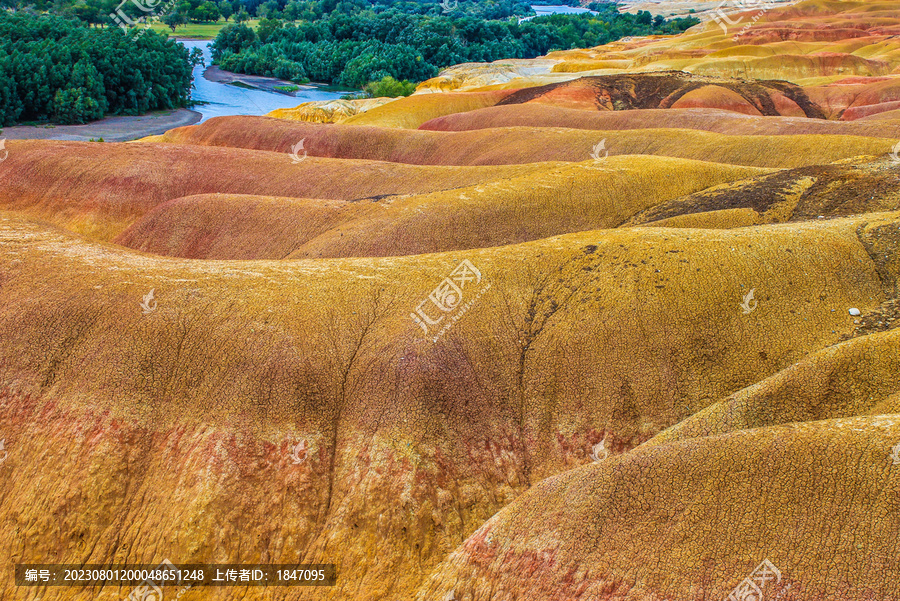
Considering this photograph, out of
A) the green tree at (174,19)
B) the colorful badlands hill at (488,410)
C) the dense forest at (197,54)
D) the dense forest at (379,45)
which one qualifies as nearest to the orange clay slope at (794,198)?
the colorful badlands hill at (488,410)

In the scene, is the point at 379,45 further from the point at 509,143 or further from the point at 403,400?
the point at 403,400

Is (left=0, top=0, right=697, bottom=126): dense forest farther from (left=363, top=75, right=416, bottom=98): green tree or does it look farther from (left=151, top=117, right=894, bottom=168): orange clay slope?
(left=151, top=117, right=894, bottom=168): orange clay slope

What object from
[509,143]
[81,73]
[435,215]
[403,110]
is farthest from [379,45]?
[435,215]

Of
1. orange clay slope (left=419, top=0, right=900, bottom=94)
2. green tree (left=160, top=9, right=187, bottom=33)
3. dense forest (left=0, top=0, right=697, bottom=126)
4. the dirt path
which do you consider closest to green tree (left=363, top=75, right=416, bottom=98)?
dense forest (left=0, top=0, right=697, bottom=126)

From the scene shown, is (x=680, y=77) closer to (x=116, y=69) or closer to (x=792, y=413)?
(x=792, y=413)

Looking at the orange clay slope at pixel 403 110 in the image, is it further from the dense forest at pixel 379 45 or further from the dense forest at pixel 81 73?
the dense forest at pixel 379 45
